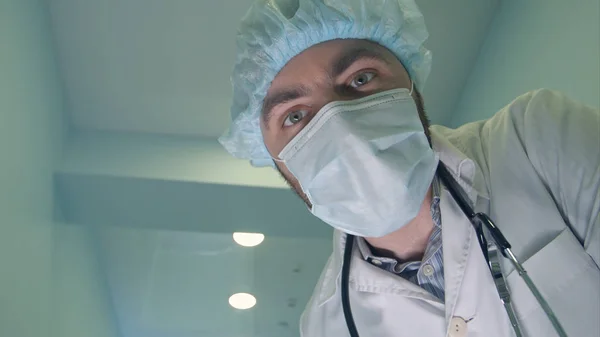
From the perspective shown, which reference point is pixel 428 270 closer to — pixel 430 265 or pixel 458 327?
pixel 430 265

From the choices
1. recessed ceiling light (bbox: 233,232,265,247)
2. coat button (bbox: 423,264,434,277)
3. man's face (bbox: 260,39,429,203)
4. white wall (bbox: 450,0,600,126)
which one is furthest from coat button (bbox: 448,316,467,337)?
recessed ceiling light (bbox: 233,232,265,247)

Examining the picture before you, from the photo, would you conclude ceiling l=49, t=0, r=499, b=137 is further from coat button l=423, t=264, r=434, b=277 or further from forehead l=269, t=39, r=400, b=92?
coat button l=423, t=264, r=434, b=277

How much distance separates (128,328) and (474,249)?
177 cm

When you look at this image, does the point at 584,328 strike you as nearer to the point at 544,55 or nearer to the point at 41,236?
the point at 544,55

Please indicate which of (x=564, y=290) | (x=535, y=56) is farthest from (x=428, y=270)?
(x=535, y=56)

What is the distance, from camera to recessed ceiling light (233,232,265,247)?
1912mm

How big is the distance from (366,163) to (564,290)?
32 cm

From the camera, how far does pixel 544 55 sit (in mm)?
1421

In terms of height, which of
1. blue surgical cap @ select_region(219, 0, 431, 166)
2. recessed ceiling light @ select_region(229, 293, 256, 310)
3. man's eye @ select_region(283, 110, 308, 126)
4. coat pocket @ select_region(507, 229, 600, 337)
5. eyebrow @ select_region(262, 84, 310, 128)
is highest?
recessed ceiling light @ select_region(229, 293, 256, 310)

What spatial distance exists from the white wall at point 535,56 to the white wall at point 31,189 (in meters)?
1.15

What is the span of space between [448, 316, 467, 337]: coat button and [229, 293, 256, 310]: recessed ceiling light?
4.59 feet

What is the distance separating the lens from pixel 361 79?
3.45 ft

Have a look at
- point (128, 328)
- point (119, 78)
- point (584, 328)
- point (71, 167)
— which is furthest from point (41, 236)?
point (584, 328)

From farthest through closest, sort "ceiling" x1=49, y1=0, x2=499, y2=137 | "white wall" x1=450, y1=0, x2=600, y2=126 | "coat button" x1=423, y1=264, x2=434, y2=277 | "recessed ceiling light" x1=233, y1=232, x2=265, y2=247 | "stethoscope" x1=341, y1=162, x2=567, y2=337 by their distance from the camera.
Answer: "recessed ceiling light" x1=233, y1=232, x2=265, y2=247, "ceiling" x1=49, y1=0, x2=499, y2=137, "white wall" x1=450, y1=0, x2=600, y2=126, "coat button" x1=423, y1=264, x2=434, y2=277, "stethoscope" x1=341, y1=162, x2=567, y2=337
